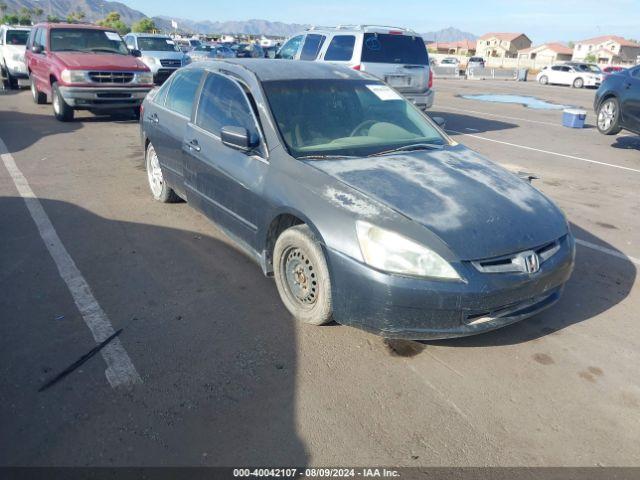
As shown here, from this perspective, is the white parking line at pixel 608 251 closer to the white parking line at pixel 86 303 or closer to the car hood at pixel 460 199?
the car hood at pixel 460 199

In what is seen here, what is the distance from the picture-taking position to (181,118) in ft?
17.0

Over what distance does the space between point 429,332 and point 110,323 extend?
219 centimetres

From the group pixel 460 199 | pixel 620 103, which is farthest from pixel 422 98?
pixel 460 199

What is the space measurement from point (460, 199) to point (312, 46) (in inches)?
359

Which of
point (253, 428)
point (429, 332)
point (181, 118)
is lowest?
point (253, 428)

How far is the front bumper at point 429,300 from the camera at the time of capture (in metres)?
3.06

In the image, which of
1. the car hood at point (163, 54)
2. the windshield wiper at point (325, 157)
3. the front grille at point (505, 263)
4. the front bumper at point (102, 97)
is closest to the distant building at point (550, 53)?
the car hood at point (163, 54)

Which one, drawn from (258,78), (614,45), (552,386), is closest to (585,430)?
(552,386)

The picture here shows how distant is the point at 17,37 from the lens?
16625 millimetres

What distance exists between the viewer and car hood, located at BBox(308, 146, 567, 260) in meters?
3.21

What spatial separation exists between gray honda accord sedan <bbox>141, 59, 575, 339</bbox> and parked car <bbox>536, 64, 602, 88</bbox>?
107 feet

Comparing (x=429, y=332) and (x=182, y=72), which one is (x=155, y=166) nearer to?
(x=182, y=72)

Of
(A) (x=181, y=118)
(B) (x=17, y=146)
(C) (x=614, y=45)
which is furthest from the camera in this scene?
(C) (x=614, y=45)

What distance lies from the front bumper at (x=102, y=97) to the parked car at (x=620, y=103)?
32.5 feet
